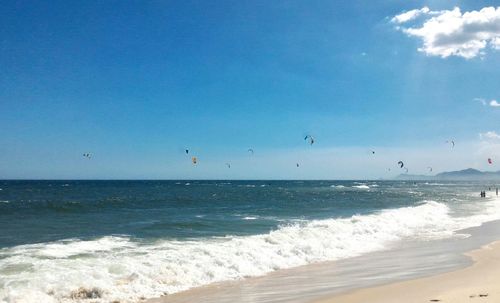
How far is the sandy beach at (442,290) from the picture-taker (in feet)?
34.3

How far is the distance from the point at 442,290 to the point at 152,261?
351 inches

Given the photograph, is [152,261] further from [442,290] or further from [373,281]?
[442,290]

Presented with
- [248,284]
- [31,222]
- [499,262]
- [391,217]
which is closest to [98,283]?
[248,284]

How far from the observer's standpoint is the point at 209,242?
2073 cm

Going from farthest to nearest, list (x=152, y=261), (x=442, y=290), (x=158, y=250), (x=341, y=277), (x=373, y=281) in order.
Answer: (x=158, y=250)
(x=152, y=261)
(x=341, y=277)
(x=373, y=281)
(x=442, y=290)

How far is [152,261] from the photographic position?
15.4 m

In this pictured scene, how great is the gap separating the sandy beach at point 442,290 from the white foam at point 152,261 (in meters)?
4.55

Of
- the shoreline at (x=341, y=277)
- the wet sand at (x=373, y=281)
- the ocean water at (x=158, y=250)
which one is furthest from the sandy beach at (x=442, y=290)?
the ocean water at (x=158, y=250)

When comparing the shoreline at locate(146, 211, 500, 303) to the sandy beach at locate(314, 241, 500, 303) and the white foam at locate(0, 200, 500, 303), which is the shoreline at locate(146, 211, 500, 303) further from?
the white foam at locate(0, 200, 500, 303)

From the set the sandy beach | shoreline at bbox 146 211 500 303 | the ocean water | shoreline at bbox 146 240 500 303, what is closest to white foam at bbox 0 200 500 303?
the ocean water

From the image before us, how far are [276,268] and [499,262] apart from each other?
7.56 metres

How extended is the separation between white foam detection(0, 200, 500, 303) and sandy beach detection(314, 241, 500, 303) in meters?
4.55

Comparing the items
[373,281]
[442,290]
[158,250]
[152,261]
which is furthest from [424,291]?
[158,250]

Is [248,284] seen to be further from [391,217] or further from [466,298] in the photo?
[391,217]
